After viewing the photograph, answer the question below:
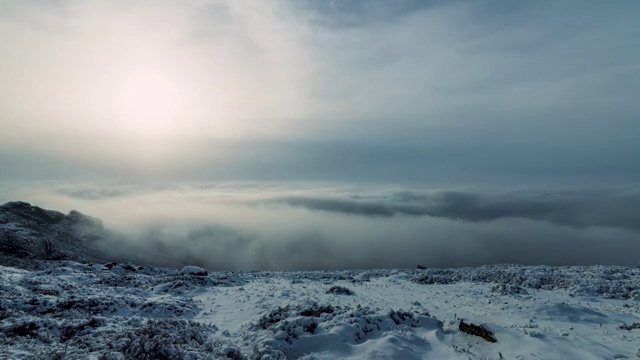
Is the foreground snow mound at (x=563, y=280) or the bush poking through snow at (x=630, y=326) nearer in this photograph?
the bush poking through snow at (x=630, y=326)

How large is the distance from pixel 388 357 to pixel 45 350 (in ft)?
35.8

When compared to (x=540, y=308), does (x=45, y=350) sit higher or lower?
higher

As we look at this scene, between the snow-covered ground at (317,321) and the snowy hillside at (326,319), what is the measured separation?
0.20 feet

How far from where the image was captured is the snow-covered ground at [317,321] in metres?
13.1

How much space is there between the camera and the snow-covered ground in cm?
1306

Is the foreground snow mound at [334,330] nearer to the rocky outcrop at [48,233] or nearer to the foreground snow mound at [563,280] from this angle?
the foreground snow mound at [563,280]

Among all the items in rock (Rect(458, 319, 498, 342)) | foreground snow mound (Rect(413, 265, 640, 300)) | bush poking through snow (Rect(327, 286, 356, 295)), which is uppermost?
rock (Rect(458, 319, 498, 342))

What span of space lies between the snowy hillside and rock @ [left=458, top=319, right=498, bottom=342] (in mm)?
49

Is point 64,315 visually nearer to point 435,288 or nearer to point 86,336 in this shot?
point 86,336

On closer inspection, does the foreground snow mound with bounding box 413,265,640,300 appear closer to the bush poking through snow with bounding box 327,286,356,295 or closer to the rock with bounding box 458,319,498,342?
the bush poking through snow with bounding box 327,286,356,295

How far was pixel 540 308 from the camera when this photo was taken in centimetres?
2064

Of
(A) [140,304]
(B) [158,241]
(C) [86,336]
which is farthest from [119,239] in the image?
(C) [86,336]

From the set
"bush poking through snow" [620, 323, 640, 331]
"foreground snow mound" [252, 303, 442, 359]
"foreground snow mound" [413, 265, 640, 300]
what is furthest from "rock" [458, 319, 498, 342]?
"foreground snow mound" [413, 265, 640, 300]

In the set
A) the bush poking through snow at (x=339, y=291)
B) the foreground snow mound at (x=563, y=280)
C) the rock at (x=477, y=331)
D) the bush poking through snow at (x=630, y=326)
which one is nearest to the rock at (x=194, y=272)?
the bush poking through snow at (x=339, y=291)
